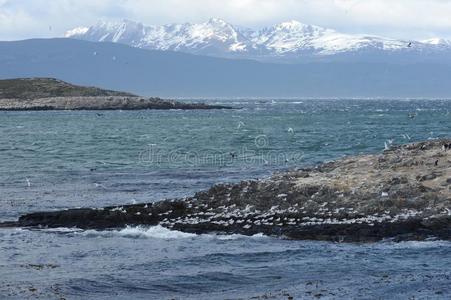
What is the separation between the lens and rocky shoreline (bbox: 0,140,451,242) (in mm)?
25969

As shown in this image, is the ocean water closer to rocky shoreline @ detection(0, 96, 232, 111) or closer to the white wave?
the white wave

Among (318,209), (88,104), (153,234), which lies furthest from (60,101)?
(318,209)

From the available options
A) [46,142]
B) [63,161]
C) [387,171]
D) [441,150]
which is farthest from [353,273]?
[46,142]

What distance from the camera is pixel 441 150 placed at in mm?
35594

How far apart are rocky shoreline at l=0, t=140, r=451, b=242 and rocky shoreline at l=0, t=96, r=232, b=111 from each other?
148345 millimetres

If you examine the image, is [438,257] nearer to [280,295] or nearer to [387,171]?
[280,295]

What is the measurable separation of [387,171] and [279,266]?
35.6 feet

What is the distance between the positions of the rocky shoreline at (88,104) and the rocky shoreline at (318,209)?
148345 millimetres

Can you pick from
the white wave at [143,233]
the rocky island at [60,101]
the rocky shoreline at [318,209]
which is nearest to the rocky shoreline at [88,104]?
the rocky island at [60,101]

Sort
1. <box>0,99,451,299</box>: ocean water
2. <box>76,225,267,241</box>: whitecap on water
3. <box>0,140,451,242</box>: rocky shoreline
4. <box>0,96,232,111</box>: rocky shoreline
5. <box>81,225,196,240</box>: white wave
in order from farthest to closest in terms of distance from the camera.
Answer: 1. <box>0,96,232,111</box>: rocky shoreline
2. <box>81,225,196,240</box>: white wave
3. <box>76,225,267,241</box>: whitecap on water
4. <box>0,140,451,242</box>: rocky shoreline
5. <box>0,99,451,299</box>: ocean water

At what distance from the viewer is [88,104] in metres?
185

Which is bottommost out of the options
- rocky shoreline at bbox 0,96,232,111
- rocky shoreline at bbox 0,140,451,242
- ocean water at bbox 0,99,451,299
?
rocky shoreline at bbox 0,96,232,111

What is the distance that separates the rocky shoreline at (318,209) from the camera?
2597 centimetres

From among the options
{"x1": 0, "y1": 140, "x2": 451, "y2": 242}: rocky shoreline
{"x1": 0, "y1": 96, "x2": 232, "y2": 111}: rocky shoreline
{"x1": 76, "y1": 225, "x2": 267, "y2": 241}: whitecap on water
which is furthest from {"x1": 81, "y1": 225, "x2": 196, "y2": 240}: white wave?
{"x1": 0, "y1": 96, "x2": 232, "y2": 111}: rocky shoreline
